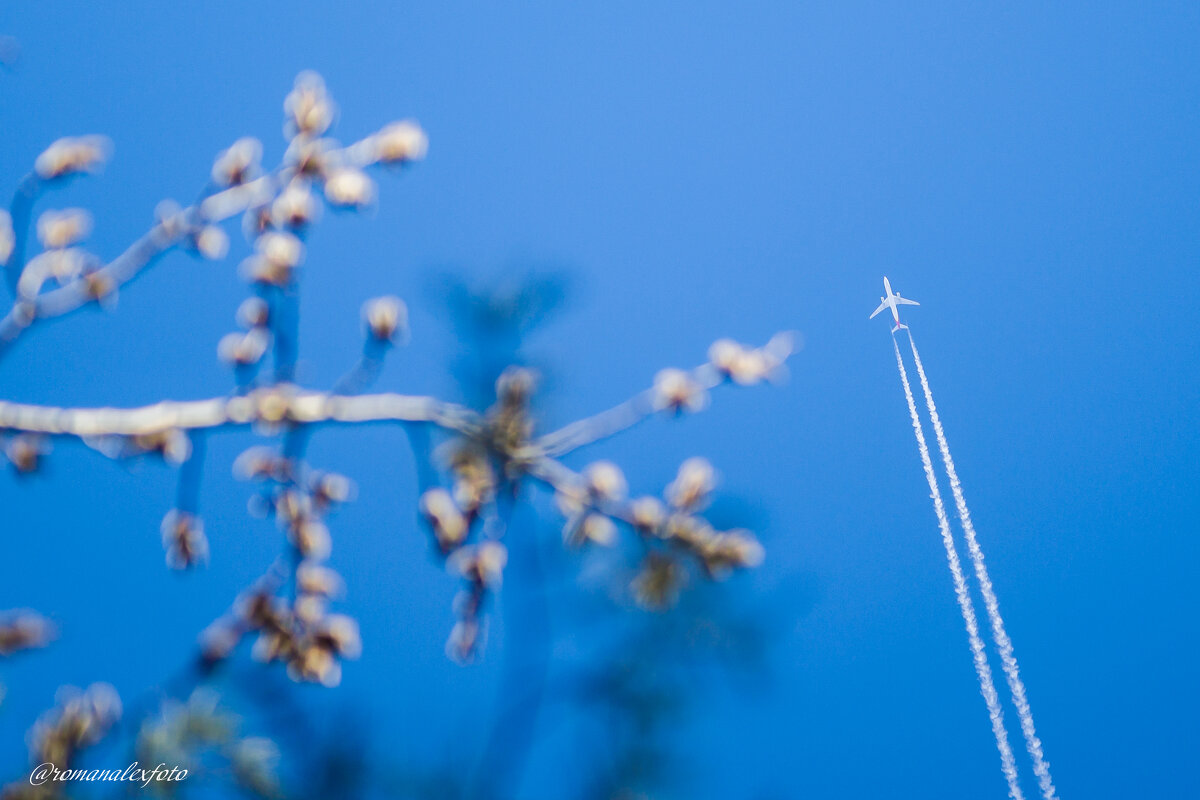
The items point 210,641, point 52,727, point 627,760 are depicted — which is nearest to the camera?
point 52,727

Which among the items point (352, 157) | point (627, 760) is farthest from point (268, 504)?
point (627, 760)

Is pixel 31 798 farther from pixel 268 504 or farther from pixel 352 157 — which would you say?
pixel 352 157

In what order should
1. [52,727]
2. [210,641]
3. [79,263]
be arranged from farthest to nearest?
[79,263]
[210,641]
[52,727]

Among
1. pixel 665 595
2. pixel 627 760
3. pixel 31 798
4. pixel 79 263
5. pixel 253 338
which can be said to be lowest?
pixel 31 798

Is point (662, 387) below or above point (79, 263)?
below

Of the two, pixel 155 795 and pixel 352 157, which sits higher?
pixel 352 157

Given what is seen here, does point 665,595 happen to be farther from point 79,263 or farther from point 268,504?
point 79,263

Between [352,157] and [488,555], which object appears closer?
[488,555]

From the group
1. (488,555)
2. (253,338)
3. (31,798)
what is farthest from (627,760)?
(253,338)

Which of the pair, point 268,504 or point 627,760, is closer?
point 268,504
